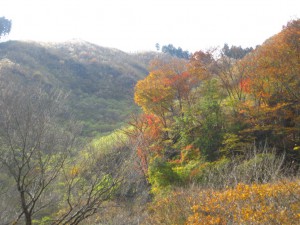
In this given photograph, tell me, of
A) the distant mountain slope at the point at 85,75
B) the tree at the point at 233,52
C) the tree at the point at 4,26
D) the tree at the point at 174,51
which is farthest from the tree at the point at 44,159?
the tree at the point at 174,51

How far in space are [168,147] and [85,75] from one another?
37317mm

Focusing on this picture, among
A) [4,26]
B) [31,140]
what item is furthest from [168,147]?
[4,26]

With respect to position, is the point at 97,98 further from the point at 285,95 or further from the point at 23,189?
the point at 23,189

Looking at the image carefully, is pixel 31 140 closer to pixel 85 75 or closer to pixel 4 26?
pixel 85 75

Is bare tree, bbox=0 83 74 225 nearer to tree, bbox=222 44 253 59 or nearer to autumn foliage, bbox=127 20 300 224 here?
autumn foliage, bbox=127 20 300 224

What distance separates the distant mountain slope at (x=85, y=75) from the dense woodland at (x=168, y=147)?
49 cm

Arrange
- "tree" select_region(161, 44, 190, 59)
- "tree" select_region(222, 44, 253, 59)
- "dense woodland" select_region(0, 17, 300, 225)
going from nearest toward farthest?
"dense woodland" select_region(0, 17, 300, 225) → "tree" select_region(222, 44, 253, 59) → "tree" select_region(161, 44, 190, 59)

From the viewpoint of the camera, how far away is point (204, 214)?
364 inches

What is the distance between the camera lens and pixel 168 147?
78.7 ft

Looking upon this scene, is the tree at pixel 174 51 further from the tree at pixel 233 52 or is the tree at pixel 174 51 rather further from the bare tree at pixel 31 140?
the bare tree at pixel 31 140

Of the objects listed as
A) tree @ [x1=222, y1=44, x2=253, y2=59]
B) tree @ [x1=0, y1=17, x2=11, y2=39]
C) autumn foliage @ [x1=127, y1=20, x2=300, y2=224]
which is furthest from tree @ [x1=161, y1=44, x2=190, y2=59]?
autumn foliage @ [x1=127, y1=20, x2=300, y2=224]

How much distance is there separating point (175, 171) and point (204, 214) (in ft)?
31.3

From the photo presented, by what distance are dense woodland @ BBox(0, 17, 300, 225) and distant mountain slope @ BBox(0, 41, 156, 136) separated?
487mm

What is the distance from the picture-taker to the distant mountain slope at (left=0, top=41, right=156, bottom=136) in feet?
141
